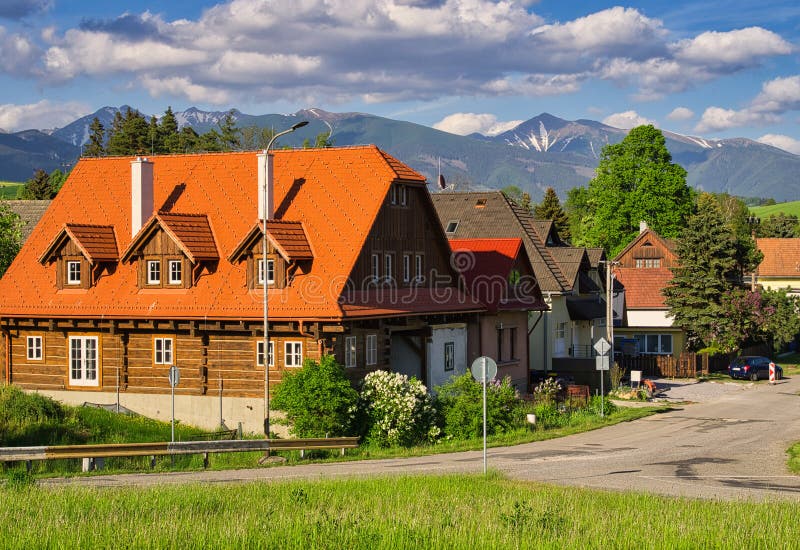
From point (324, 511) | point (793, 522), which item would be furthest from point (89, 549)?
point (793, 522)

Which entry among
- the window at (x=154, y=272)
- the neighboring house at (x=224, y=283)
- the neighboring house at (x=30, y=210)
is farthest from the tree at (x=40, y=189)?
the window at (x=154, y=272)

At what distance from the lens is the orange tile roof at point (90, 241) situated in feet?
132

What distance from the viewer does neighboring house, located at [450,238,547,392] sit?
46.8 meters

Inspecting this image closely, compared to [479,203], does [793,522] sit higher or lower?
lower

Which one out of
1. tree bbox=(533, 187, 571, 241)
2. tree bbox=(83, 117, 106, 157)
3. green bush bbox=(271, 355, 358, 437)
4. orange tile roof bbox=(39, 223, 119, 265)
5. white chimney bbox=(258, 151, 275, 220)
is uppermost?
tree bbox=(83, 117, 106, 157)

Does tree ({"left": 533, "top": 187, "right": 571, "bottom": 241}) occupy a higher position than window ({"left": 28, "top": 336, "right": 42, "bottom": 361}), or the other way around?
tree ({"left": 533, "top": 187, "right": 571, "bottom": 241})

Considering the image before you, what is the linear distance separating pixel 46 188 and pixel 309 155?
5949 cm

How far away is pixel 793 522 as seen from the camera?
17.5 m

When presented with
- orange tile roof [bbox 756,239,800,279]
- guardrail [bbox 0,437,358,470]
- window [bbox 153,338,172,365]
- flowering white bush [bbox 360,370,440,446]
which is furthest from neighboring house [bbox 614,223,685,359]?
guardrail [bbox 0,437,358,470]

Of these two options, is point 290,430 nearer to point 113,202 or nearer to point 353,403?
point 353,403

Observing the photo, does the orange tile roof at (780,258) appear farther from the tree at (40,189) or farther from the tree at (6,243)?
the tree at (6,243)

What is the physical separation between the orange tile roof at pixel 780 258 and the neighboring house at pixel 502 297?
2625 inches

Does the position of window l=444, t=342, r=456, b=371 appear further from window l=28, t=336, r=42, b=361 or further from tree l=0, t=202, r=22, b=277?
tree l=0, t=202, r=22, b=277

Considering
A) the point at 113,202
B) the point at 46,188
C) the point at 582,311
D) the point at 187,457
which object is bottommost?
the point at 187,457
